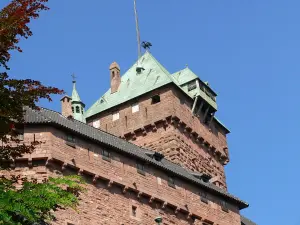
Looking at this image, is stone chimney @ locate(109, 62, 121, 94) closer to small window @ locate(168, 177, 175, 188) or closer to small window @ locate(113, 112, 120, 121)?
small window @ locate(113, 112, 120, 121)

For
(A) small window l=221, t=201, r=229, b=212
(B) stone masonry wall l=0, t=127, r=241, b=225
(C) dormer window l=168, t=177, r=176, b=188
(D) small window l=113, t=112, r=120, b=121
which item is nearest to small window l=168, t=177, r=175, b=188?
(C) dormer window l=168, t=177, r=176, b=188

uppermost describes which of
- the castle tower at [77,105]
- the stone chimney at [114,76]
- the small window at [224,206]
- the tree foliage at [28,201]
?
the stone chimney at [114,76]

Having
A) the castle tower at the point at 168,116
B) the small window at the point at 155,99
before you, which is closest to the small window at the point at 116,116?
the castle tower at the point at 168,116

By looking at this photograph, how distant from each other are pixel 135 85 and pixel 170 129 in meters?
4.86

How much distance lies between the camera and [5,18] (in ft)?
49.8

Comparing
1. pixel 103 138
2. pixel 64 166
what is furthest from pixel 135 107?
pixel 64 166

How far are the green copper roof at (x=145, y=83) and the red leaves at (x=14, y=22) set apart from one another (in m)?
28.1

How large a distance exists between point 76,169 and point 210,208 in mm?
7999

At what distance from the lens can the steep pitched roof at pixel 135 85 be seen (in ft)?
145

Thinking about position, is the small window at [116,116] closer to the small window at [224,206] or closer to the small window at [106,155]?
the small window at [224,206]

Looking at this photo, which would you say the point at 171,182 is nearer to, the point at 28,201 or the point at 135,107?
the point at 135,107

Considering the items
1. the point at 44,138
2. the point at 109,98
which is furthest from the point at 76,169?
the point at 109,98

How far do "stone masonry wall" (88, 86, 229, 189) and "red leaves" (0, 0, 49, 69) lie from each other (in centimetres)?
2578

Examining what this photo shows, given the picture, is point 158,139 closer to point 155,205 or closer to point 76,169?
point 155,205
